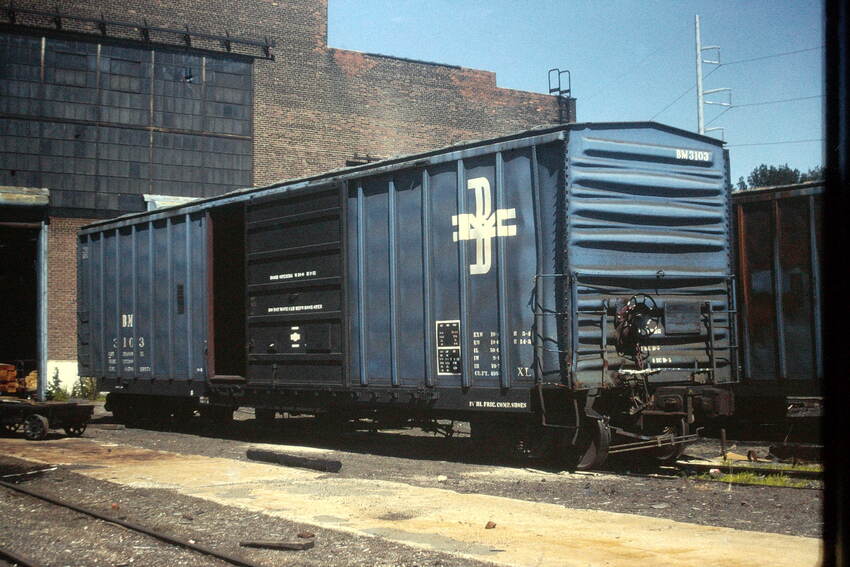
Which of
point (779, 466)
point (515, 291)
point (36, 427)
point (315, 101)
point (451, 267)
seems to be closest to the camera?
point (779, 466)

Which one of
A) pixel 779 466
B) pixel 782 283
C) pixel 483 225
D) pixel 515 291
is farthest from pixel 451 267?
pixel 782 283

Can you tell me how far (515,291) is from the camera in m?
11.7

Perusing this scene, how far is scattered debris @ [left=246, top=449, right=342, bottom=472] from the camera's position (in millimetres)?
12062

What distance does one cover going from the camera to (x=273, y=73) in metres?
32.7

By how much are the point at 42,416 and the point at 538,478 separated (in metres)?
10.2

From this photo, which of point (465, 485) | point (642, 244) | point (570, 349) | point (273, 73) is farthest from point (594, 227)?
point (273, 73)

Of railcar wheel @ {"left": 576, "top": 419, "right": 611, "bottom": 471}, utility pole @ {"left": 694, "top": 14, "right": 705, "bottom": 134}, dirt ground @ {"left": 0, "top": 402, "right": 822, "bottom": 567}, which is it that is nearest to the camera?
dirt ground @ {"left": 0, "top": 402, "right": 822, "bottom": 567}

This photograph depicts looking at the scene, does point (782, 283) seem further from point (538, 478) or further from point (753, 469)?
point (538, 478)

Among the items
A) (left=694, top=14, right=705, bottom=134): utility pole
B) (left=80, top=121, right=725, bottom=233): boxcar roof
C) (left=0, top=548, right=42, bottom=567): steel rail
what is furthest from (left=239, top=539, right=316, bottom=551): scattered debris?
(left=694, top=14, right=705, bottom=134): utility pole

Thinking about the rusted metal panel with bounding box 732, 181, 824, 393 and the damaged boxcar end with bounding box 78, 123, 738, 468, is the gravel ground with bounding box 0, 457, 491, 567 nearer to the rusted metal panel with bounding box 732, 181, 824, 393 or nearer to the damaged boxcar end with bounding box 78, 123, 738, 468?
the damaged boxcar end with bounding box 78, 123, 738, 468

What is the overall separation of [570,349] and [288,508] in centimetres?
387

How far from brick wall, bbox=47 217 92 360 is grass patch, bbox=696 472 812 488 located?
2230 cm

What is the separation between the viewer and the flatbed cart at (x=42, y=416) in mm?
16812

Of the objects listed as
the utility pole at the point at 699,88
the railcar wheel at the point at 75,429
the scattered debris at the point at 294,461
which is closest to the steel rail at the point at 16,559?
the scattered debris at the point at 294,461
